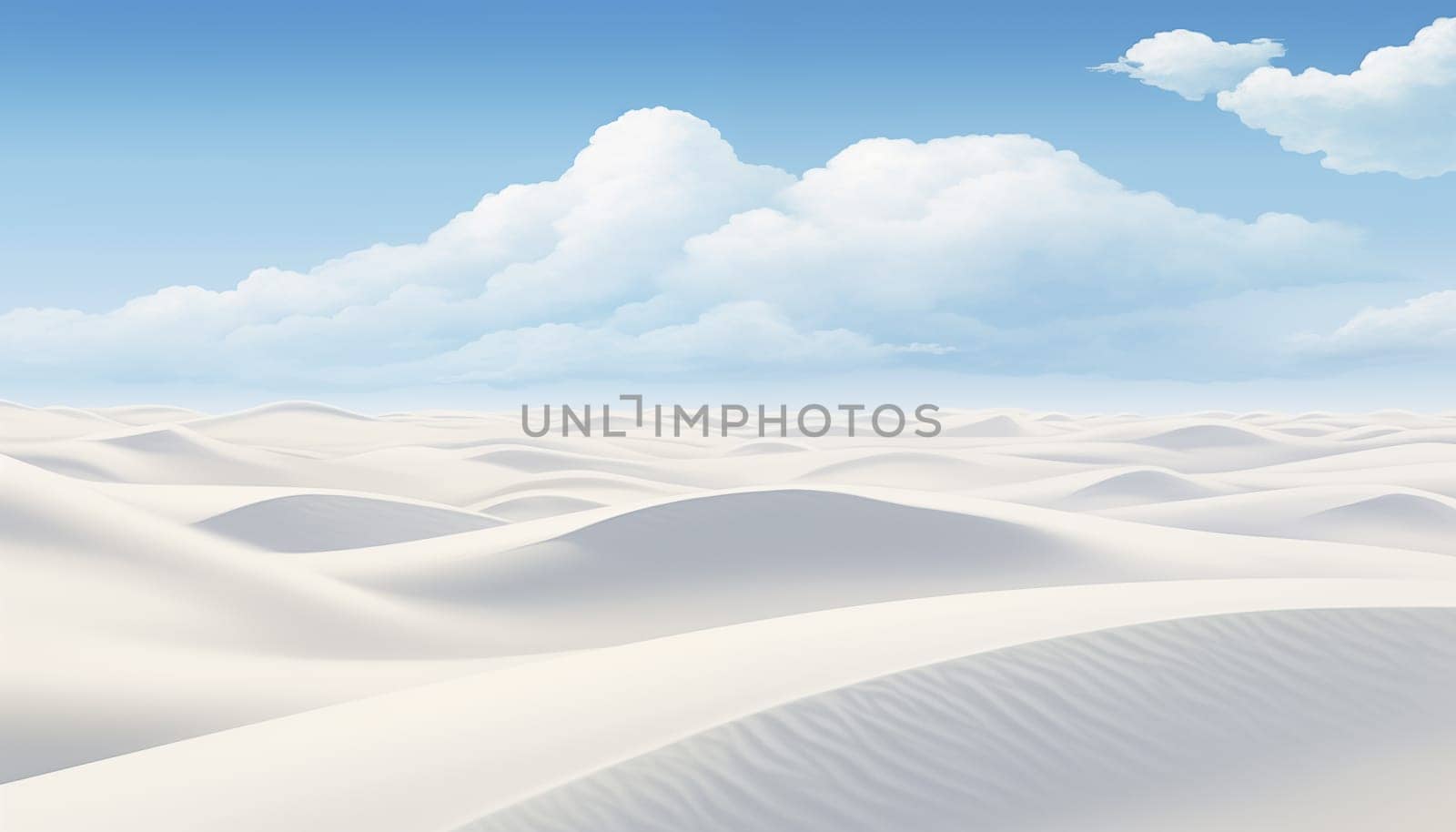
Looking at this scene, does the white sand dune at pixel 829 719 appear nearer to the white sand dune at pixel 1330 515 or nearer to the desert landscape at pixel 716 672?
the desert landscape at pixel 716 672

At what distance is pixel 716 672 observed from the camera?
16.7 ft

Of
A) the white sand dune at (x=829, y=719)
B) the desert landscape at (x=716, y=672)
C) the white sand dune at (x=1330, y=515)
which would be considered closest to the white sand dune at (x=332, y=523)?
the desert landscape at (x=716, y=672)

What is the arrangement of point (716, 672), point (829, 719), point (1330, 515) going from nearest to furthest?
point (829, 719) < point (716, 672) < point (1330, 515)

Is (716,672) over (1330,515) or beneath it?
over

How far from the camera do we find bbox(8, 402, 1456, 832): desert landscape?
396cm

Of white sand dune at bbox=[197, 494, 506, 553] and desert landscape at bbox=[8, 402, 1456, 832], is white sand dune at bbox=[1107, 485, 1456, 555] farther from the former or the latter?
white sand dune at bbox=[197, 494, 506, 553]

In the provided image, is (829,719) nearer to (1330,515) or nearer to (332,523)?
(332,523)

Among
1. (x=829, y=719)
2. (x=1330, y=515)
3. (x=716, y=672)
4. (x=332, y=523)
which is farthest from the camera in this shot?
(x=1330, y=515)

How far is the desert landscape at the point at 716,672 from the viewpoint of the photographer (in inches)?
156

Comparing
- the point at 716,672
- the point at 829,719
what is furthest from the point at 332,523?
the point at 829,719

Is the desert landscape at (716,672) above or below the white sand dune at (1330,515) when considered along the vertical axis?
above

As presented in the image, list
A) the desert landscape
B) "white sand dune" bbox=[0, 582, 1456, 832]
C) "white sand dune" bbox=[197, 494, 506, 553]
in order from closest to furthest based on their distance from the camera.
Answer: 1. "white sand dune" bbox=[0, 582, 1456, 832]
2. the desert landscape
3. "white sand dune" bbox=[197, 494, 506, 553]

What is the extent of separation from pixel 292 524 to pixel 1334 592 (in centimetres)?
1253

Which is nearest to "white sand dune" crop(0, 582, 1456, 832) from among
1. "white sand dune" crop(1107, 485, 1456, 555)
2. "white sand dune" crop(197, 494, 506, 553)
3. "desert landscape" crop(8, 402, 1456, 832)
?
"desert landscape" crop(8, 402, 1456, 832)
